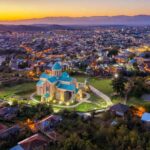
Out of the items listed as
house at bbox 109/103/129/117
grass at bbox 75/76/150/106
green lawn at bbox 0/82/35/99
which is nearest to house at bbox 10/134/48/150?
house at bbox 109/103/129/117

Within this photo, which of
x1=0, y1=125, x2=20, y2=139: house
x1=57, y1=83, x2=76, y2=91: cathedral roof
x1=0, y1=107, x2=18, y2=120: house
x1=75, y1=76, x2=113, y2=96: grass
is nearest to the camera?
x1=0, y1=125, x2=20, y2=139: house

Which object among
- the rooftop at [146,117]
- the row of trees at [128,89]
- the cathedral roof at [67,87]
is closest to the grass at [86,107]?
the cathedral roof at [67,87]

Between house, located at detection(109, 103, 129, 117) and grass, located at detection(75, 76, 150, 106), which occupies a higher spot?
house, located at detection(109, 103, 129, 117)

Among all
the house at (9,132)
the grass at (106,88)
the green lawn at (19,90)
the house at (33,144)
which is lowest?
the green lawn at (19,90)

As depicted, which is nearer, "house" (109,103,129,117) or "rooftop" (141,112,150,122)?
"rooftop" (141,112,150,122)

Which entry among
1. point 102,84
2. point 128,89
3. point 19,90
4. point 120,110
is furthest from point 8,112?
point 102,84

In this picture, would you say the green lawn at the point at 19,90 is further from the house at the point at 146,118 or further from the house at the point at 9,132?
the house at the point at 146,118

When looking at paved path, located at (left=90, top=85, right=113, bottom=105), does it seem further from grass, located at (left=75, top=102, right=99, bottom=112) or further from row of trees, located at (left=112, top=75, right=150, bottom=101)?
grass, located at (left=75, top=102, right=99, bottom=112)

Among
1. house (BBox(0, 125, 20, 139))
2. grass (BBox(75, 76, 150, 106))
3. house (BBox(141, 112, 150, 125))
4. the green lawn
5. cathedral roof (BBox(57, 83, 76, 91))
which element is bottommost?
the green lawn

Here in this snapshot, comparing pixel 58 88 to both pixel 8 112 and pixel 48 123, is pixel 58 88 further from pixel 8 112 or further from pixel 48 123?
pixel 48 123

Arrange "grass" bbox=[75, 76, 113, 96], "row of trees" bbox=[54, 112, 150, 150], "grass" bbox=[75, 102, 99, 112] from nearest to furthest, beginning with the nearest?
"row of trees" bbox=[54, 112, 150, 150] < "grass" bbox=[75, 102, 99, 112] < "grass" bbox=[75, 76, 113, 96]
